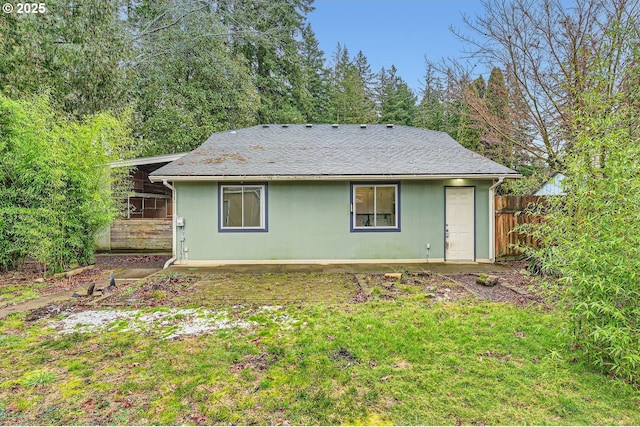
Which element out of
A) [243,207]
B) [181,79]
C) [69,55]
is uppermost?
[181,79]

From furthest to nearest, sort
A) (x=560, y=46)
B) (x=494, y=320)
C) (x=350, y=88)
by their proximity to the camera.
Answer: (x=350, y=88)
(x=560, y=46)
(x=494, y=320)

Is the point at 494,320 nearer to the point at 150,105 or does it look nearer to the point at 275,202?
the point at 275,202

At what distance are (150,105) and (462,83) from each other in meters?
12.9

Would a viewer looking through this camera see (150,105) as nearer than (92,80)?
No

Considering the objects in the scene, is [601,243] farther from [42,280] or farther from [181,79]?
[181,79]

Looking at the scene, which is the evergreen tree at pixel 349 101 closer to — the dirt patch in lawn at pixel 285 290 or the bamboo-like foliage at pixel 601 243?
the dirt patch in lawn at pixel 285 290

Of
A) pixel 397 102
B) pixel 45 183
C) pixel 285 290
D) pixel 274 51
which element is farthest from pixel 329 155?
pixel 397 102

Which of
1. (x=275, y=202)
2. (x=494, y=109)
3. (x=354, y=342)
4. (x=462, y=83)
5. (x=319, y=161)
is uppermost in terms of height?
(x=462, y=83)

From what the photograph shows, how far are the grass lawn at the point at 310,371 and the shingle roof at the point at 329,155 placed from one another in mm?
4042

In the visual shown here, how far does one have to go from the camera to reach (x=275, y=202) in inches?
308

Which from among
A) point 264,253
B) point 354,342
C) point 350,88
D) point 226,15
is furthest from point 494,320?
point 350,88

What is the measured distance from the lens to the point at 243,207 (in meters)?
7.84

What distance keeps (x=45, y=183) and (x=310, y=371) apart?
6.69 meters

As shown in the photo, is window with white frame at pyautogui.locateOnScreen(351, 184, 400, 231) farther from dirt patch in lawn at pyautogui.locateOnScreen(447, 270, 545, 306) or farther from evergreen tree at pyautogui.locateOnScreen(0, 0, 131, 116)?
evergreen tree at pyautogui.locateOnScreen(0, 0, 131, 116)
